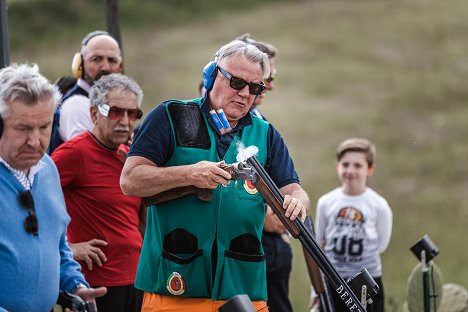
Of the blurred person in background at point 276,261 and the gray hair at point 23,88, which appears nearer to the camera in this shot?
the gray hair at point 23,88

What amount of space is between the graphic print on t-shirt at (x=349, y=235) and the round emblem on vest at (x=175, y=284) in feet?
8.59

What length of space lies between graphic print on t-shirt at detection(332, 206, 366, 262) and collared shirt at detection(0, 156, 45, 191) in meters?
3.32

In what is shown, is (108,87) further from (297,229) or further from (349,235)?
(349,235)

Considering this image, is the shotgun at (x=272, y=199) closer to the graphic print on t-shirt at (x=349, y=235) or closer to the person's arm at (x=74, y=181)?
the person's arm at (x=74, y=181)

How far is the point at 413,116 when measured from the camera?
14656 mm

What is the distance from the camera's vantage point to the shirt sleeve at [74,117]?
5.27 meters

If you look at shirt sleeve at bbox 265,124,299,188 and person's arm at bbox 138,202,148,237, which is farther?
person's arm at bbox 138,202,148,237

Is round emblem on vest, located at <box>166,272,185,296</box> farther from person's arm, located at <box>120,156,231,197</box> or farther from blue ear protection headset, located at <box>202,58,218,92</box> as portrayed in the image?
blue ear protection headset, located at <box>202,58,218,92</box>

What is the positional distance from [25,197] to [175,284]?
87 cm

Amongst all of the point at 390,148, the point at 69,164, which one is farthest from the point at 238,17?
the point at 69,164

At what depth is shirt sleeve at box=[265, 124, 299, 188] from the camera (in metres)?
4.00

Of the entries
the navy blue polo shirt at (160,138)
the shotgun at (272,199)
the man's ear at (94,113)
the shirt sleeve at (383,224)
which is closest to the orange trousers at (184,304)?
the shotgun at (272,199)

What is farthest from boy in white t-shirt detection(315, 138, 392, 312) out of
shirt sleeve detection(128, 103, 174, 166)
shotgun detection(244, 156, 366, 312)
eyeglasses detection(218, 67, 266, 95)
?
shirt sleeve detection(128, 103, 174, 166)

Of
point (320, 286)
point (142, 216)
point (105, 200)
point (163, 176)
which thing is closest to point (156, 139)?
point (163, 176)
